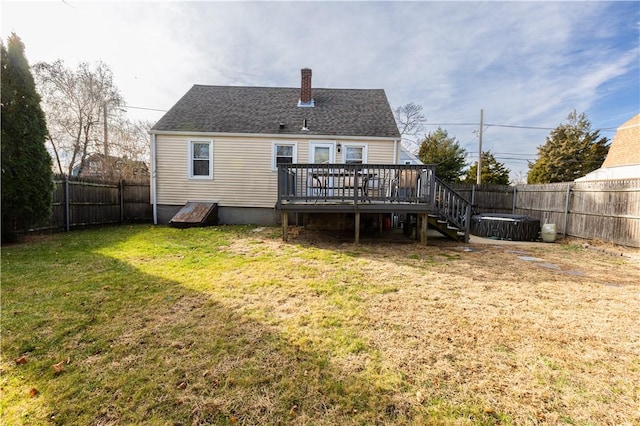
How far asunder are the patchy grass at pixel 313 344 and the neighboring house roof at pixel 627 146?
17162 millimetres

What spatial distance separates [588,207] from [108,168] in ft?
73.8

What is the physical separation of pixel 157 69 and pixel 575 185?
18581 millimetres

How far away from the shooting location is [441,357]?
2.30 m

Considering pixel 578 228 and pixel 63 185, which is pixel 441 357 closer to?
pixel 578 228

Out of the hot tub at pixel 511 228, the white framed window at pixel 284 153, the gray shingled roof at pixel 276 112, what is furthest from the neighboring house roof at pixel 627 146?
the white framed window at pixel 284 153

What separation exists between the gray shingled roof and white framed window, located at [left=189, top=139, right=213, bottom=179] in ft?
1.92

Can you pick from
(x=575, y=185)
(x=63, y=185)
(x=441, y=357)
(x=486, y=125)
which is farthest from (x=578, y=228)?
(x=63, y=185)

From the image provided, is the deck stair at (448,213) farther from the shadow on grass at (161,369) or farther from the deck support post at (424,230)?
the shadow on grass at (161,369)

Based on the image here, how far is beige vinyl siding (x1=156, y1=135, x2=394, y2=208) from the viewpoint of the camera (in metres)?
10.2

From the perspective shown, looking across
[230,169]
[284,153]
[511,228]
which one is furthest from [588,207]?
[230,169]

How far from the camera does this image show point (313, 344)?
8.02 feet

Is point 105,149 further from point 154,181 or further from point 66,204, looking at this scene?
point 66,204

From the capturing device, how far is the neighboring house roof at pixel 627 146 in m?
15.6

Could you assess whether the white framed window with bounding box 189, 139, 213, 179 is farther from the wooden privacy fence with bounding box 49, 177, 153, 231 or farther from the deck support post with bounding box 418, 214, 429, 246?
the deck support post with bounding box 418, 214, 429, 246
